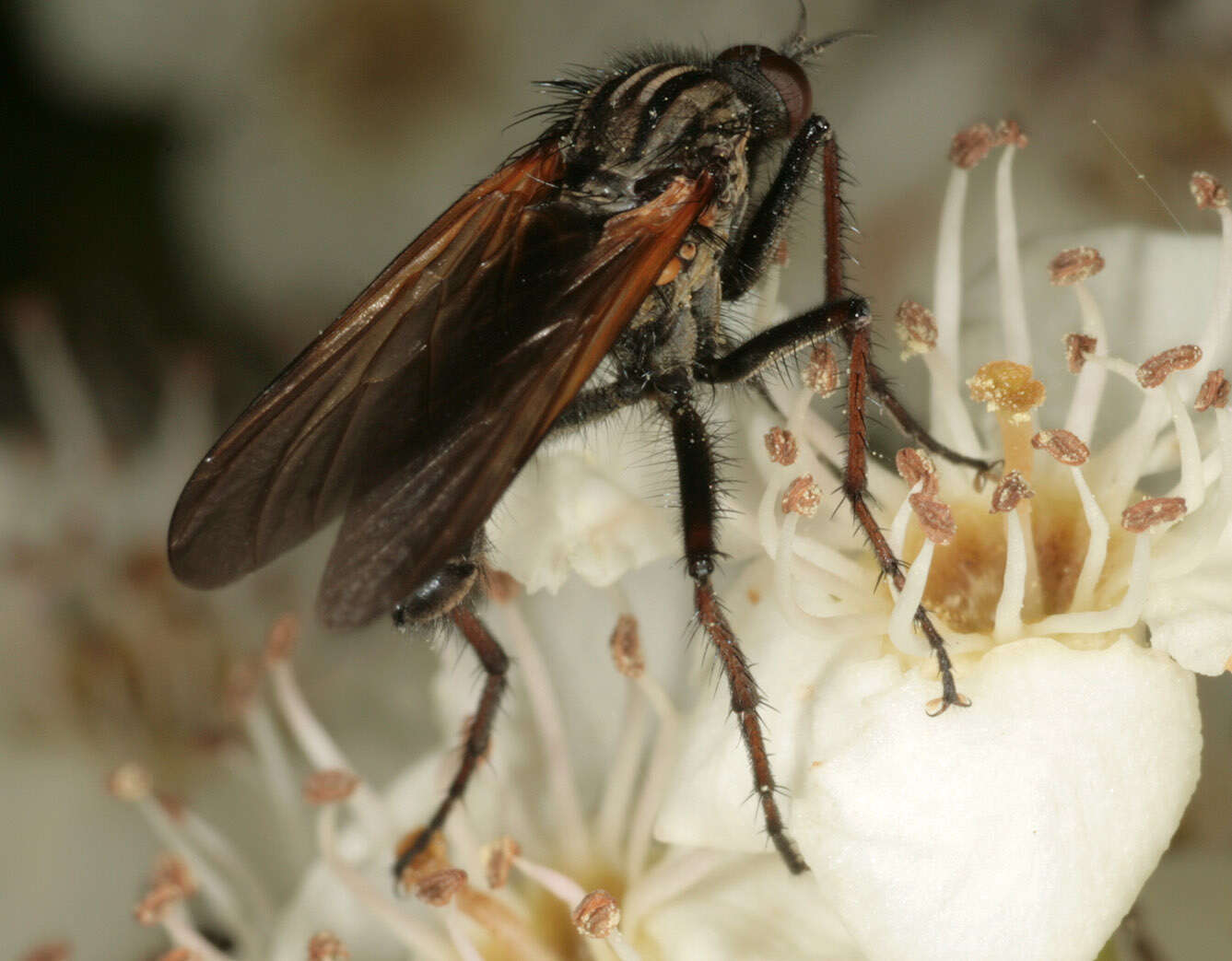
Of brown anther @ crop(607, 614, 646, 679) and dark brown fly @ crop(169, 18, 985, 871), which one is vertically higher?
dark brown fly @ crop(169, 18, 985, 871)

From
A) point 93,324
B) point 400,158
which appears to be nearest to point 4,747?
point 93,324

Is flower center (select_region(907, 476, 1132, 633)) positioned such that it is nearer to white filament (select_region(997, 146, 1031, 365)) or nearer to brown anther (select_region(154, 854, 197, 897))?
white filament (select_region(997, 146, 1031, 365))

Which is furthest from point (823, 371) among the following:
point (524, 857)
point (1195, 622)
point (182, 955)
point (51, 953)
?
point (51, 953)

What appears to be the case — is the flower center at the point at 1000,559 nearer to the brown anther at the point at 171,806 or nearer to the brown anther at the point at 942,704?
the brown anther at the point at 942,704

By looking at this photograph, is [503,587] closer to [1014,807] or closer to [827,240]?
[827,240]

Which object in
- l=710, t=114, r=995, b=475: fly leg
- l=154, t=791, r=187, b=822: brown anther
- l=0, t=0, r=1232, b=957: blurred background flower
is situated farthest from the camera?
l=0, t=0, r=1232, b=957: blurred background flower

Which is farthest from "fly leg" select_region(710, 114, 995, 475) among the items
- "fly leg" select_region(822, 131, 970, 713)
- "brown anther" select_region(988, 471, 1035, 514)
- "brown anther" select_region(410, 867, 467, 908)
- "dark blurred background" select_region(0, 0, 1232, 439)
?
"dark blurred background" select_region(0, 0, 1232, 439)
